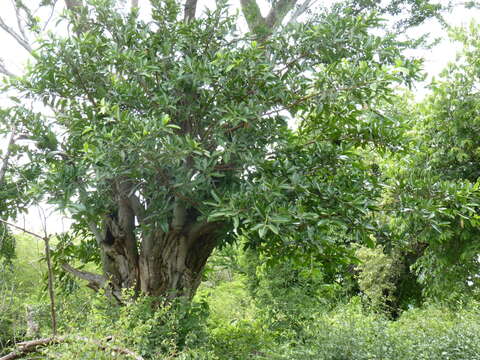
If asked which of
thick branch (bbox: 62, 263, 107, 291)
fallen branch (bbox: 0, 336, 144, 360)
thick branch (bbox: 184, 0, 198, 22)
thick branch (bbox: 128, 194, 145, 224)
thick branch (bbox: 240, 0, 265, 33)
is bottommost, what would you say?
fallen branch (bbox: 0, 336, 144, 360)

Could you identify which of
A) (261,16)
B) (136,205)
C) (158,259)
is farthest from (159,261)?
(261,16)

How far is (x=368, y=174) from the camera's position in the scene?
216 inches

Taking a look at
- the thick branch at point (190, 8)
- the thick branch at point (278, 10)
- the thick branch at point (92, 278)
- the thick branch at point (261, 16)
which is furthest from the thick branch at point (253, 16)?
the thick branch at point (92, 278)

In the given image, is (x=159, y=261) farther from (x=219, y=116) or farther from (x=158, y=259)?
(x=219, y=116)

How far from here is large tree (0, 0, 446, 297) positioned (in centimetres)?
441

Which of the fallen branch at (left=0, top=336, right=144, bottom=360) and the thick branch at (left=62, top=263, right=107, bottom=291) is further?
the thick branch at (left=62, top=263, right=107, bottom=291)

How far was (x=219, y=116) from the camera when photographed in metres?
5.04

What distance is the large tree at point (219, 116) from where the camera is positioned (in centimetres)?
441

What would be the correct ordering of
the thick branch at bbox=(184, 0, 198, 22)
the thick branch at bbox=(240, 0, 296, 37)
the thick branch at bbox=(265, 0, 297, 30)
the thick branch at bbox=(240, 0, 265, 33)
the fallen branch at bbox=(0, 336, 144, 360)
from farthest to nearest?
the thick branch at bbox=(184, 0, 198, 22)
the thick branch at bbox=(265, 0, 297, 30)
the thick branch at bbox=(240, 0, 265, 33)
the thick branch at bbox=(240, 0, 296, 37)
the fallen branch at bbox=(0, 336, 144, 360)

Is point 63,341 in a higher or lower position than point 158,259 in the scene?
lower

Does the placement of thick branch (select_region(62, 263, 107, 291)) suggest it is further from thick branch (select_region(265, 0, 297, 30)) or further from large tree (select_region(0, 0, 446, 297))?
thick branch (select_region(265, 0, 297, 30))

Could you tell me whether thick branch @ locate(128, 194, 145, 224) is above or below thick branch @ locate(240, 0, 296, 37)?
below

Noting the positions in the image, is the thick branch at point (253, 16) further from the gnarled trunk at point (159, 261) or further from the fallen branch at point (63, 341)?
the fallen branch at point (63, 341)

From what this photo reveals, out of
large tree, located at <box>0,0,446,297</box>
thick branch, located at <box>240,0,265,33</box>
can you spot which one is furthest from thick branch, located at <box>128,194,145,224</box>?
thick branch, located at <box>240,0,265,33</box>
